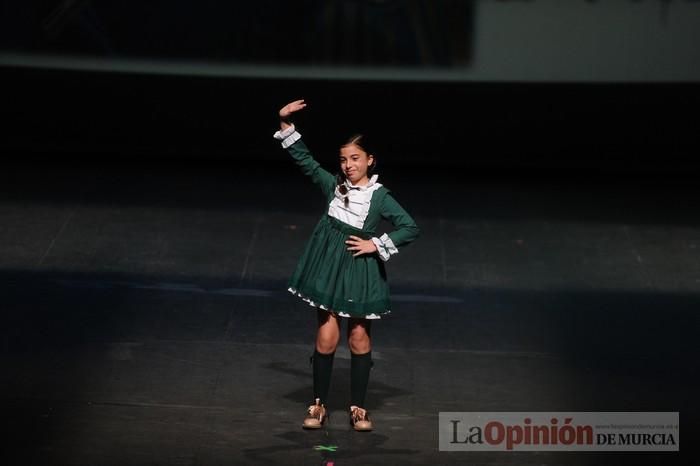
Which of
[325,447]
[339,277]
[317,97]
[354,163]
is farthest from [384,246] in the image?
[317,97]

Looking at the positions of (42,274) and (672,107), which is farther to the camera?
(672,107)

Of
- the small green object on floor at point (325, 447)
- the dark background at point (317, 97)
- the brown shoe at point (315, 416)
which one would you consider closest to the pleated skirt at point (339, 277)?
the brown shoe at point (315, 416)

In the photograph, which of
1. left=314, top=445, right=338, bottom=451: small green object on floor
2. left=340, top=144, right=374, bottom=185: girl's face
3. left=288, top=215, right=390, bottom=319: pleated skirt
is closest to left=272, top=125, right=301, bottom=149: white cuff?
left=340, top=144, right=374, bottom=185: girl's face

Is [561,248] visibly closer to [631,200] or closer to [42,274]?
[631,200]

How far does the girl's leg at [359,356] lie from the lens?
7.46 metres

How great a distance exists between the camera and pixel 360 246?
7.33 metres

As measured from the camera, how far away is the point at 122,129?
12.5 meters

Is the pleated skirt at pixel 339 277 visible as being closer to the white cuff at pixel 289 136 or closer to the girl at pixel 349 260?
the girl at pixel 349 260

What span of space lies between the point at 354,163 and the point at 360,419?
1.25 metres

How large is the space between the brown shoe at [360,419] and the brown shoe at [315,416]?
0.14 meters

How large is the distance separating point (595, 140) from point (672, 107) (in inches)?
26.2

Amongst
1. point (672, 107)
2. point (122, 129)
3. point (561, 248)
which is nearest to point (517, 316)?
point (561, 248)

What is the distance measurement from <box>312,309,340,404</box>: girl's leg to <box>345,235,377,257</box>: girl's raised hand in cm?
36

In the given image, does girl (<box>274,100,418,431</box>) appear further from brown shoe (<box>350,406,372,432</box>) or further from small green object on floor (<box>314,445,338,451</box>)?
small green object on floor (<box>314,445,338,451</box>)
